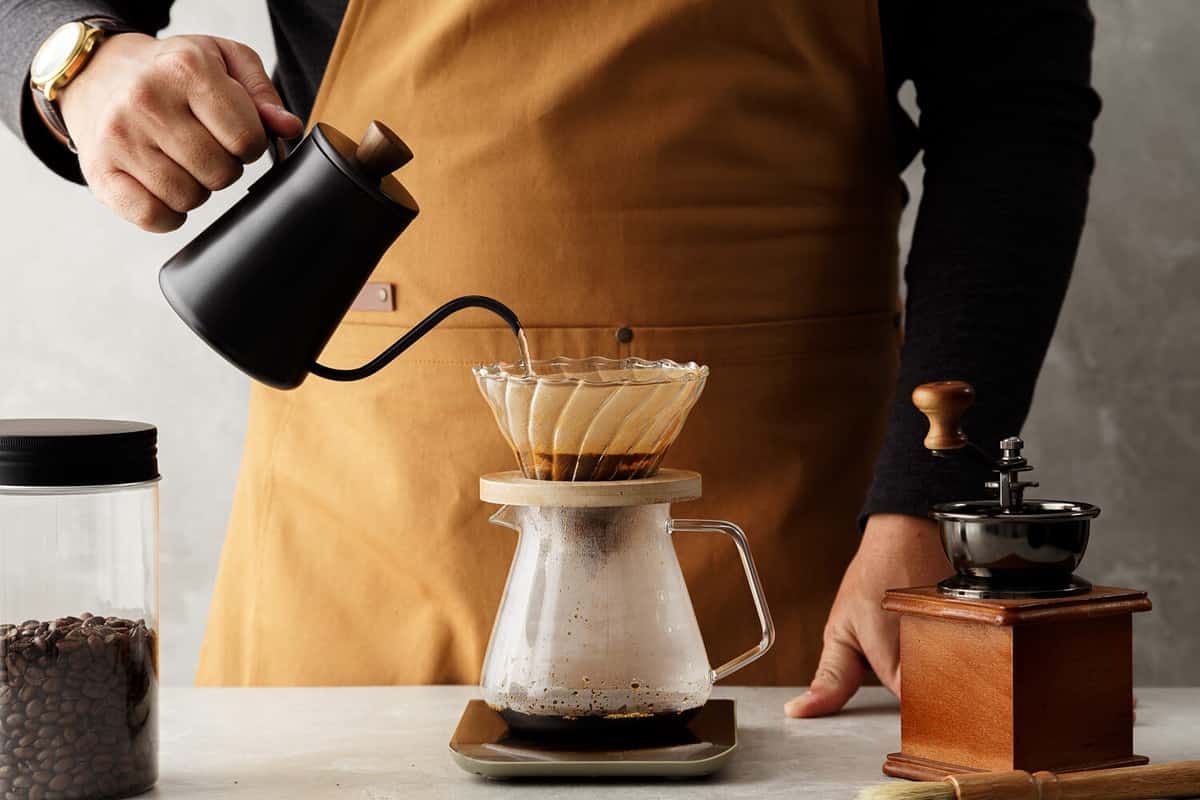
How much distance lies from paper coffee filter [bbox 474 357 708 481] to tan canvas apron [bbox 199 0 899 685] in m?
0.39

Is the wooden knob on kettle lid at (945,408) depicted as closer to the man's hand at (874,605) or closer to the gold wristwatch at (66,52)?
the man's hand at (874,605)

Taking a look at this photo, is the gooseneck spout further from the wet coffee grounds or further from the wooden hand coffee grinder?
the wooden hand coffee grinder

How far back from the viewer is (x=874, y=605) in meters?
1.07

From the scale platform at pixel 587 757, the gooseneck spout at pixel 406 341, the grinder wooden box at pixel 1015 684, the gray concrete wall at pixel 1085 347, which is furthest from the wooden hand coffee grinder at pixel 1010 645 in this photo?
the gray concrete wall at pixel 1085 347

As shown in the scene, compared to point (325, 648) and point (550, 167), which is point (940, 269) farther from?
point (325, 648)

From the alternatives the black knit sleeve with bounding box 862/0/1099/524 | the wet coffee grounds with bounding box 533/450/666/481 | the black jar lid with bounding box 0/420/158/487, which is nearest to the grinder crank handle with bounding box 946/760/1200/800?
the wet coffee grounds with bounding box 533/450/666/481

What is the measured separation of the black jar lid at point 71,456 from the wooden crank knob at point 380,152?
0.21m

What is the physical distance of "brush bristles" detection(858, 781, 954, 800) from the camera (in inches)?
27.6

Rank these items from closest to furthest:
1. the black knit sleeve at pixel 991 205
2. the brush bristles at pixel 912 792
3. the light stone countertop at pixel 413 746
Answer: the brush bristles at pixel 912 792 → the light stone countertop at pixel 413 746 → the black knit sleeve at pixel 991 205

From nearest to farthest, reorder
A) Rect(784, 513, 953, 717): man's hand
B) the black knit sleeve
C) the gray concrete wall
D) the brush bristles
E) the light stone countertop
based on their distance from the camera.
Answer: the brush bristles < the light stone countertop < Rect(784, 513, 953, 717): man's hand < the black knit sleeve < the gray concrete wall

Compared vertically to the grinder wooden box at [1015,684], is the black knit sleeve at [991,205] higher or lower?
higher

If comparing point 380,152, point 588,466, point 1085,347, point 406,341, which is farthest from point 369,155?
point 1085,347

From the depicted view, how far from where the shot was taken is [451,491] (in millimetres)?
1252

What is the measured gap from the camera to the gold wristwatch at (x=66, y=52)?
3.35 ft
